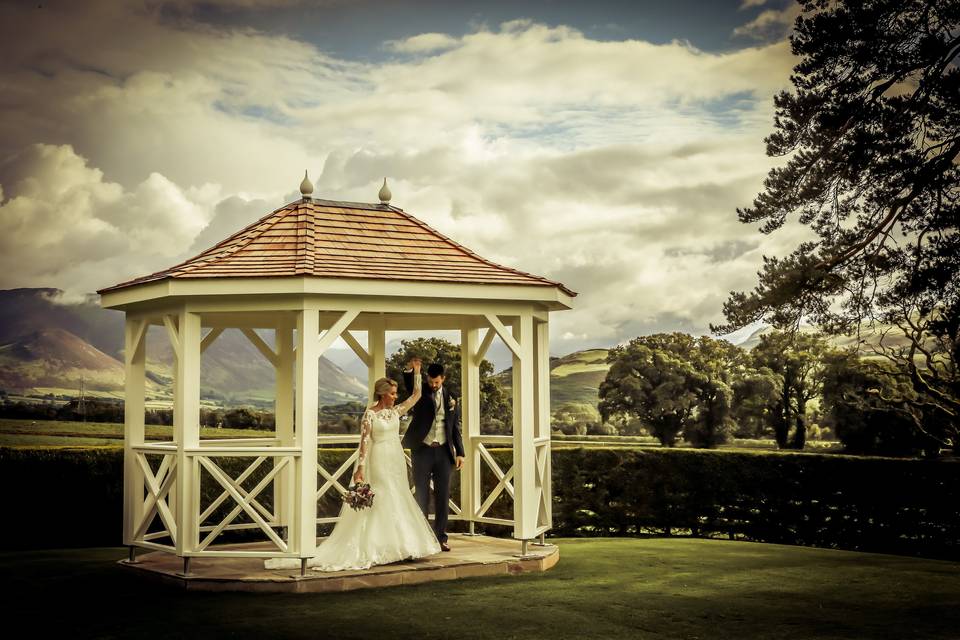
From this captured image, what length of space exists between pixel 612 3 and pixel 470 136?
19.7 meters

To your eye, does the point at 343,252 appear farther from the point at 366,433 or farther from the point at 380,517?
the point at 380,517

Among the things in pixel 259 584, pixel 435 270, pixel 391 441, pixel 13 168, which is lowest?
pixel 259 584

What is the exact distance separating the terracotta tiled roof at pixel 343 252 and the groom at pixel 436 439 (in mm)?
1188

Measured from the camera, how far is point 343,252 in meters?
10.4

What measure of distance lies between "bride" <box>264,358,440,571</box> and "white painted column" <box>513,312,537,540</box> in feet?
3.35

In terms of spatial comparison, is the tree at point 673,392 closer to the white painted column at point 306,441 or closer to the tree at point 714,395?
the tree at point 714,395

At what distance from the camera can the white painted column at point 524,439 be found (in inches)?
411

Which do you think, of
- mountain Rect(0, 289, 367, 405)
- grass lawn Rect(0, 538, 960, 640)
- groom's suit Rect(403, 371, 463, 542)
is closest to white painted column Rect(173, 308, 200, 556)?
grass lawn Rect(0, 538, 960, 640)

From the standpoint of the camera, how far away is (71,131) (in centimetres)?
3450

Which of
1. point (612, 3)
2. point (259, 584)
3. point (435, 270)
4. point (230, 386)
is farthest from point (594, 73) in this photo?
point (230, 386)

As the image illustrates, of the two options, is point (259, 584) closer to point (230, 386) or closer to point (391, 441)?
point (391, 441)

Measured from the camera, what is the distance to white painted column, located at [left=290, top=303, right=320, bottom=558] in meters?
9.30

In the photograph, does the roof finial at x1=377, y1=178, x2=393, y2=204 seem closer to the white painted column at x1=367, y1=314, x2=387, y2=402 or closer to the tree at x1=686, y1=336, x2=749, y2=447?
the white painted column at x1=367, y1=314, x2=387, y2=402

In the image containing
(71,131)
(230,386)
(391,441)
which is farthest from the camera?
(230,386)
